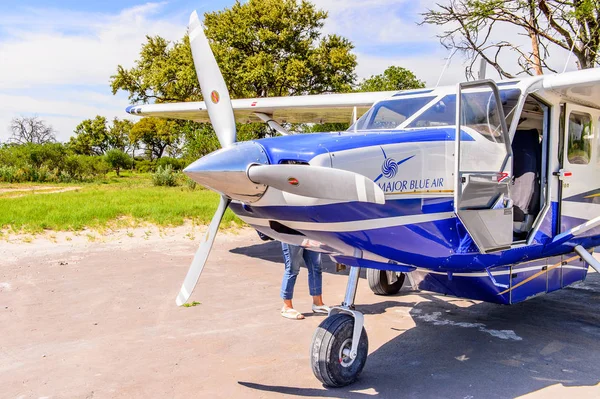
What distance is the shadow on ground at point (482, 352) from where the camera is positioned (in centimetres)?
431

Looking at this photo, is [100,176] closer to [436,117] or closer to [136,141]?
[136,141]

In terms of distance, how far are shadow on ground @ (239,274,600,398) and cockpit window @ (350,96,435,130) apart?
7.31ft

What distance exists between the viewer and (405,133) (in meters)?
4.00

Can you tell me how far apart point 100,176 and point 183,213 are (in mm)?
22228

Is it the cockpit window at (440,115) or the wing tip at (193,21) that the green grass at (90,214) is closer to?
the wing tip at (193,21)

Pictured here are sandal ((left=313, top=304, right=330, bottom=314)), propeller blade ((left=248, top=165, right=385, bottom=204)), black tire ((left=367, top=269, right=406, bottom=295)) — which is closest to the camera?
propeller blade ((left=248, top=165, right=385, bottom=204))

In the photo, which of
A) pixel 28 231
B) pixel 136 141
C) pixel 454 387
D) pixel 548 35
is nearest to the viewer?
pixel 454 387

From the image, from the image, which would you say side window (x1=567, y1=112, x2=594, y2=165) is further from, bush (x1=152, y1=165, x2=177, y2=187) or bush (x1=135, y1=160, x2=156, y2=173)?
bush (x1=135, y1=160, x2=156, y2=173)

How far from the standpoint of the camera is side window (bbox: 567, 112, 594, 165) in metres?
5.81

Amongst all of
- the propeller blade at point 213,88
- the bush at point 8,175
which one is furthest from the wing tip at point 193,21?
the bush at point 8,175

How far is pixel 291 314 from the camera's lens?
6.23 meters

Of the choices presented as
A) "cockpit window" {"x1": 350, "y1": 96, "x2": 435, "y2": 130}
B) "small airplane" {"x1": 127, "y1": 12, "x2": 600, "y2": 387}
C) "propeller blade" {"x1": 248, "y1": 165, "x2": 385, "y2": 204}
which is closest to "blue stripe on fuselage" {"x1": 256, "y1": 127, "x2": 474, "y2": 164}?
"small airplane" {"x1": 127, "y1": 12, "x2": 600, "y2": 387}

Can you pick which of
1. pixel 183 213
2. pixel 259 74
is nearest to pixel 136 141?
pixel 259 74

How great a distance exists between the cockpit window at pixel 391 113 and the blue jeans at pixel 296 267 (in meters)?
1.83
